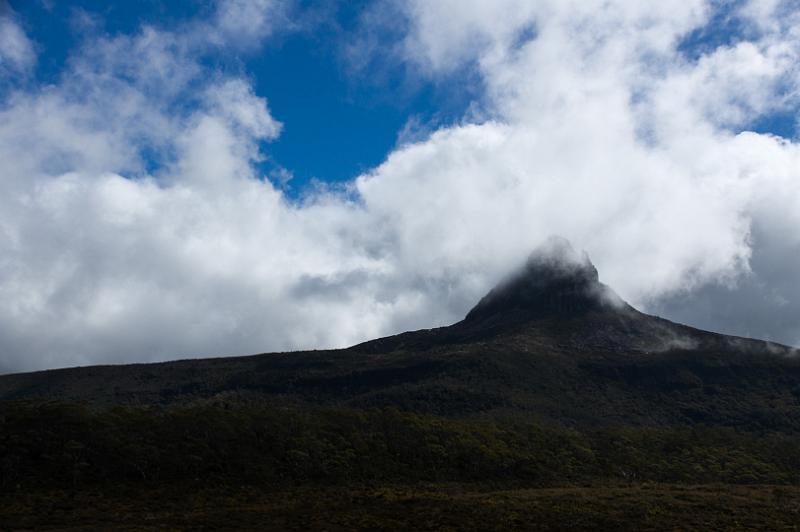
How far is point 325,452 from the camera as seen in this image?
2554 inches

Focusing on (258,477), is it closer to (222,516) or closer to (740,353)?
(222,516)

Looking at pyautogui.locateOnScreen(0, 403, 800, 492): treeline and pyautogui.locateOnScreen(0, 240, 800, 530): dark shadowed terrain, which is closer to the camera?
pyautogui.locateOnScreen(0, 240, 800, 530): dark shadowed terrain

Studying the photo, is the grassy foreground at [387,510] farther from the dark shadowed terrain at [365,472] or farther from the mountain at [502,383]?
the mountain at [502,383]

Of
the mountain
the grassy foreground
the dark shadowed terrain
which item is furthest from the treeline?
the mountain

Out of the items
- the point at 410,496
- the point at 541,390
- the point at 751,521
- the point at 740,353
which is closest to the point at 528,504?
the point at 410,496

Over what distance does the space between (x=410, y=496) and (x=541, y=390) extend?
357ft

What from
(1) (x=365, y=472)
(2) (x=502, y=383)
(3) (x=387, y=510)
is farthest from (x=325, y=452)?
(2) (x=502, y=383)

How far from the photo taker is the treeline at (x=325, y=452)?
54.6 m

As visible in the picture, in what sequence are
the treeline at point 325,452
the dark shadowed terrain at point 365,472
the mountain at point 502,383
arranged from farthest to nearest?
the mountain at point 502,383 < the treeline at point 325,452 < the dark shadowed terrain at point 365,472

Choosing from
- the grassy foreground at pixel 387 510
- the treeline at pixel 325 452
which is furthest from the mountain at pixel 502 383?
the grassy foreground at pixel 387 510

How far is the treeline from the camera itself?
54594 millimetres

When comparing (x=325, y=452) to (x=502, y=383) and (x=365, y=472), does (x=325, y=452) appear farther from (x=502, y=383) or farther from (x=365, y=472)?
(x=502, y=383)

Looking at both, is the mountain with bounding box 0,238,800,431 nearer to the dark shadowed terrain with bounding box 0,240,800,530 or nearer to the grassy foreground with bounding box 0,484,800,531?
the dark shadowed terrain with bounding box 0,240,800,530

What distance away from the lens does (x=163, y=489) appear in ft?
170
